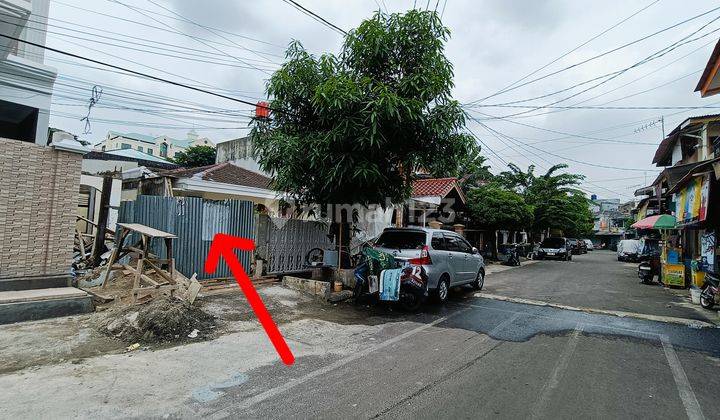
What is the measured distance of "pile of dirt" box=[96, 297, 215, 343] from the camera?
16.8ft

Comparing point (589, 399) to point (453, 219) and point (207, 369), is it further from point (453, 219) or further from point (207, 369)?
point (453, 219)

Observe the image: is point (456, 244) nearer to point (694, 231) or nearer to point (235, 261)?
point (235, 261)

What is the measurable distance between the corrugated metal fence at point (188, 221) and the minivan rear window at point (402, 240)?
147 inches

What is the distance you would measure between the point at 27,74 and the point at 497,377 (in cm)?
1178

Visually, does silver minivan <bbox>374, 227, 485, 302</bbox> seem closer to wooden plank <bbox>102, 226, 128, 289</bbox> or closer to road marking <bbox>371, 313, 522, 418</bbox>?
road marking <bbox>371, 313, 522, 418</bbox>

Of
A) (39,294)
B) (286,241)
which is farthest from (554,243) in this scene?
(39,294)

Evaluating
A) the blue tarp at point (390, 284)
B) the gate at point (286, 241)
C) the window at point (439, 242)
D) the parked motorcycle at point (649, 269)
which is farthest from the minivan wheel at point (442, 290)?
the parked motorcycle at point (649, 269)

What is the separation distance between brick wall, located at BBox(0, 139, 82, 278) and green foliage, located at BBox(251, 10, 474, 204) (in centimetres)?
389

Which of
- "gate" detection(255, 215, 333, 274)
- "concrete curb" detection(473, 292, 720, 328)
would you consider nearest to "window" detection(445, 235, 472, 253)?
"concrete curb" detection(473, 292, 720, 328)

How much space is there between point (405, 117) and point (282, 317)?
180 inches

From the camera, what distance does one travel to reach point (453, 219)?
1984 cm

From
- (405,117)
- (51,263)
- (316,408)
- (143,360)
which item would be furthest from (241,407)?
(405,117)

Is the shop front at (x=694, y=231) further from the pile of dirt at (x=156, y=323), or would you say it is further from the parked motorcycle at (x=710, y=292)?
the pile of dirt at (x=156, y=323)

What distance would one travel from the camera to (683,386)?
4188 millimetres
